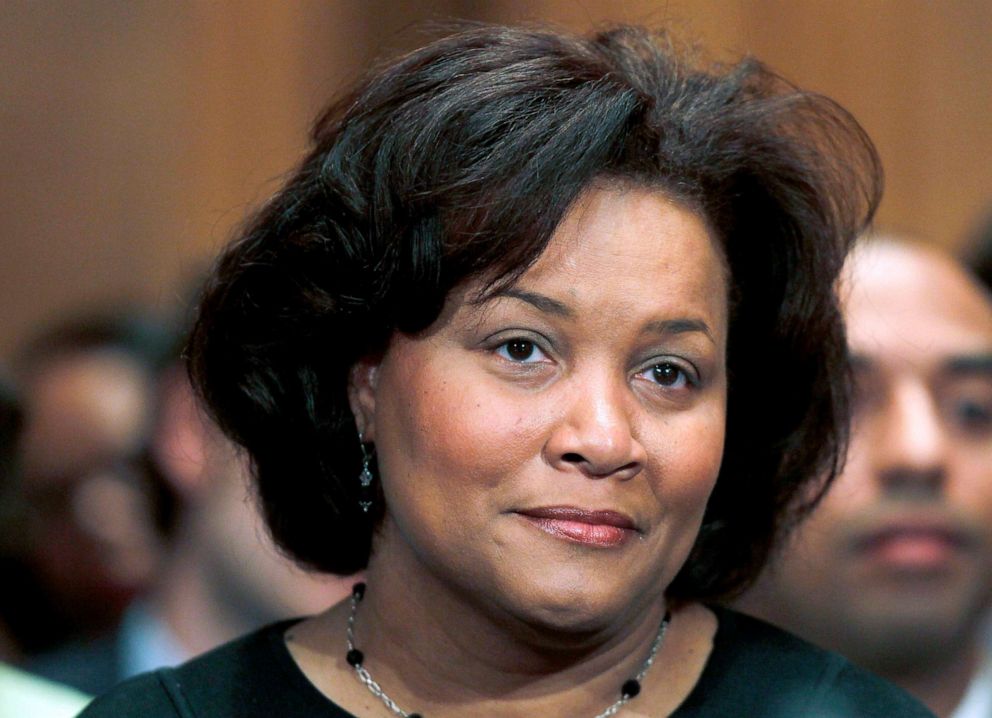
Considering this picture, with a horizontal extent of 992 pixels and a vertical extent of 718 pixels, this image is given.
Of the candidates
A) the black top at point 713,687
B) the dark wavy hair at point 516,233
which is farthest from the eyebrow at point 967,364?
the black top at point 713,687

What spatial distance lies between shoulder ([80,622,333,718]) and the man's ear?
0.37 meters

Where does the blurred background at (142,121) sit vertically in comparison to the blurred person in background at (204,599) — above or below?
above

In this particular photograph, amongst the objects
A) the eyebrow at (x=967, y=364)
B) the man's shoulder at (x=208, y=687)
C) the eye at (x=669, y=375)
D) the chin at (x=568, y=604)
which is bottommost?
the man's shoulder at (x=208, y=687)

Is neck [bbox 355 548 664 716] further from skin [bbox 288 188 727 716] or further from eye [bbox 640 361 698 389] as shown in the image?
eye [bbox 640 361 698 389]

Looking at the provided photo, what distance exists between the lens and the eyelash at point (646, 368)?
215 cm

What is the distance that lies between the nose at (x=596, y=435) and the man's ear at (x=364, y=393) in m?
0.35

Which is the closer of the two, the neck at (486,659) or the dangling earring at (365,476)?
the neck at (486,659)

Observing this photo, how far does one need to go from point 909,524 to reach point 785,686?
1.15m

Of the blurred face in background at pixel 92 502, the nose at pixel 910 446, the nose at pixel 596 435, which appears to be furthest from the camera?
the blurred face in background at pixel 92 502

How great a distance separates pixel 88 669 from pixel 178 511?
0.61 metres

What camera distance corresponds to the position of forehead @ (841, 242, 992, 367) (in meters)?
3.47

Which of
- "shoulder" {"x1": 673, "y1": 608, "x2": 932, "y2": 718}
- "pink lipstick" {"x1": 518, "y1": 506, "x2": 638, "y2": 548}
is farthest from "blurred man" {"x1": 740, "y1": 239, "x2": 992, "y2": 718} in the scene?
"pink lipstick" {"x1": 518, "y1": 506, "x2": 638, "y2": 548}

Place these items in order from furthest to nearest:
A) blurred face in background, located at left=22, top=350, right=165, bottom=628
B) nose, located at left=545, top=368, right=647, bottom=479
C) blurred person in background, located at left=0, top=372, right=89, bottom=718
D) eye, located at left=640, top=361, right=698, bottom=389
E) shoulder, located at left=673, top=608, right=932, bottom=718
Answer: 1. blurred face in background, located at left=22, top=350, right=165, bottom=628
2. blurred person in background, located at left=0, top=372, right=89, bottom=718
3. shoulder, located at left=673, top=608, right=932, bottom=718
4. eye, located at left=640, top=361, right=698, bottom=389
5. nose, located at left=545, top=368, right=647, bottom=479

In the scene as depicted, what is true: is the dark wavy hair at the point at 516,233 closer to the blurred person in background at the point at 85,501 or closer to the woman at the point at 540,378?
the woman at the point at 540,378
